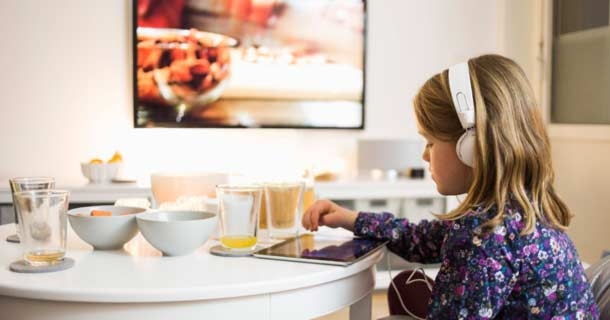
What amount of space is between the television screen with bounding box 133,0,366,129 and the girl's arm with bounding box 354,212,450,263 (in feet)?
7.21

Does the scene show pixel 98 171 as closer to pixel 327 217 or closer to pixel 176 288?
pixel 327 217

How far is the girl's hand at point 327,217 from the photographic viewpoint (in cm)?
162

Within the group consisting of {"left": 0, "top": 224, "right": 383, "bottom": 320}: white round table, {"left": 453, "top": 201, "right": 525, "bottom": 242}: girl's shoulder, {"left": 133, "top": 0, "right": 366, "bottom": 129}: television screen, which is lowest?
{"left": 0, "top": 224, "right": 383, "bottom": 320}: white round table

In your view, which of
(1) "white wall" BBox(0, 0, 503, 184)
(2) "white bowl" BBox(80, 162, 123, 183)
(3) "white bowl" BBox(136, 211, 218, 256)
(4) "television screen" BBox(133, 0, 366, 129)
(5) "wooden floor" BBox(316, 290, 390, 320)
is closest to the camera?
(3) "white bowl" BBox(136, 211, 218, 256)

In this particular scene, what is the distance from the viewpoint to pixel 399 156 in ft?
12.0

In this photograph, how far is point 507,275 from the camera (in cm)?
119

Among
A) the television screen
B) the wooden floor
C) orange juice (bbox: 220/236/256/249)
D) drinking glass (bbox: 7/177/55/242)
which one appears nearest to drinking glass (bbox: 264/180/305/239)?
orange juice (bbox: 220/236/256/249)

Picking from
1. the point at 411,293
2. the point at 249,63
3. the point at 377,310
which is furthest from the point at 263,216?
the point at 249,63

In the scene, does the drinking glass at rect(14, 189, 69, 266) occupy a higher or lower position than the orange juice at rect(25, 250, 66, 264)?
higher

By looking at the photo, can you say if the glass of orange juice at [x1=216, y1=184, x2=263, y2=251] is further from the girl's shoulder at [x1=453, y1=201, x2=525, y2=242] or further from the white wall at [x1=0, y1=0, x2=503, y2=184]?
the white wall at [x1=0, y1=0, x2=503, y2=184]

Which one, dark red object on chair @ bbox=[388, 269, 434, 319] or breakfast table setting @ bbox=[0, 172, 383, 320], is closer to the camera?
breakfast table setting @ bbox=[0, 172, 383, 320]

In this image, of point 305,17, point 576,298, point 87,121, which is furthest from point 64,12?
→ point 576,298

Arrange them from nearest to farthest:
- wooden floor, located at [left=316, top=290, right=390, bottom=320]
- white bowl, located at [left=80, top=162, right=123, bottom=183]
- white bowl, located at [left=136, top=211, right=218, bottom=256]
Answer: white bowl, located at [left=136, top=211, right=218, bottom=256], wooden floor, located at [left=316, top=290, right=390, bottom=320], white bowl, located at [left=80, top=162, right=123, bottom=183]

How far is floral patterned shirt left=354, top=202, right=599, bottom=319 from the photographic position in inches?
46.1
